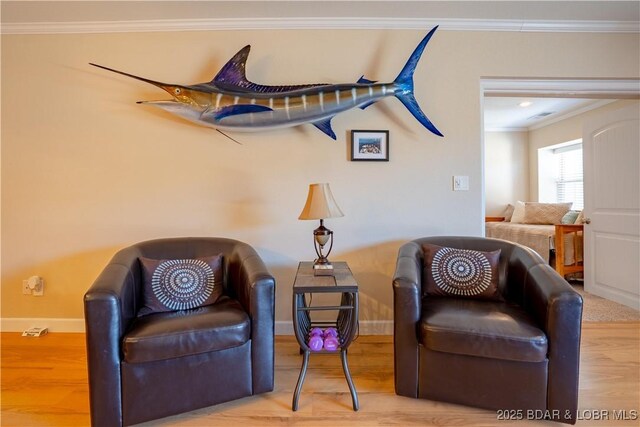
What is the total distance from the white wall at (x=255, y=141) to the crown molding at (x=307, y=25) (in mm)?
51

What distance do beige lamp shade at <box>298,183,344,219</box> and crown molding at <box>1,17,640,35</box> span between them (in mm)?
1304

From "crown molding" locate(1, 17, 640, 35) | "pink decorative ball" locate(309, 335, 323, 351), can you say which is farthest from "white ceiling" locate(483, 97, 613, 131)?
"pink decorative ball" locate(309, 335, 323, 351)

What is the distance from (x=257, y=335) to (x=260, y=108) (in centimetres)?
146

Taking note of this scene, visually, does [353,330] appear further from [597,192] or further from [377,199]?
[597,192]

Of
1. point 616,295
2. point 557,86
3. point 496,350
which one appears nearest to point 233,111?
point 496,350

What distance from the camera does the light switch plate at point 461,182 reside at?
7.91ft

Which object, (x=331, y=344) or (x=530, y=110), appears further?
(x=530, y=110)

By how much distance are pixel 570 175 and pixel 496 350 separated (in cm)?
495

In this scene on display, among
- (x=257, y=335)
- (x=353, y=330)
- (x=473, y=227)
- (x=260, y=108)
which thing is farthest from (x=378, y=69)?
(x=257, y=335)

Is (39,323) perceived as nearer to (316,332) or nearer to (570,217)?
(316,332)

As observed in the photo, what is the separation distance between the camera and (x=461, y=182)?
2.41 metres

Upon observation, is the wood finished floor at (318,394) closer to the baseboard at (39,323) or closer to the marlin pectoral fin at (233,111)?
the baseboard at (39,323)

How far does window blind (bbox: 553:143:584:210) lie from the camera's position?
4.91 meters

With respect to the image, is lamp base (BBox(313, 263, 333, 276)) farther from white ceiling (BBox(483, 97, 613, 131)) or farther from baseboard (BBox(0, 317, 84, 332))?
white ceiling (BBox(483, 97, 613, 131))
